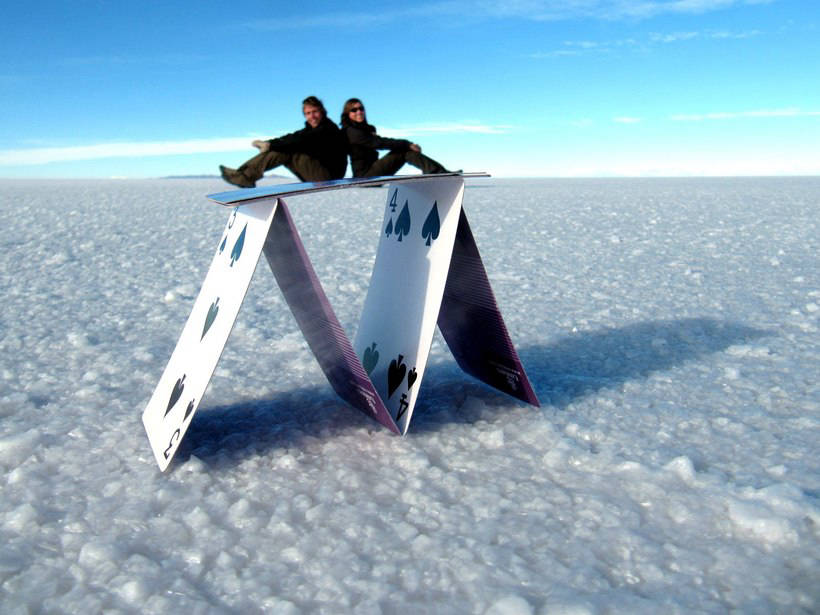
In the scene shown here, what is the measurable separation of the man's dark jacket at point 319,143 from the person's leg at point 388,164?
129 mm

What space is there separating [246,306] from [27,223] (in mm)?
5392

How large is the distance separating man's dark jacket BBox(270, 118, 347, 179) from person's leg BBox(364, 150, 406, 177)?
13 cm

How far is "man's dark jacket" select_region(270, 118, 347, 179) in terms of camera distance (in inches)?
102

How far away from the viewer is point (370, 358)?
298cm

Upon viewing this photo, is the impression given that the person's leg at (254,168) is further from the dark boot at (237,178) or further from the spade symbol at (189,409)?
the spade symbol at (189,409)

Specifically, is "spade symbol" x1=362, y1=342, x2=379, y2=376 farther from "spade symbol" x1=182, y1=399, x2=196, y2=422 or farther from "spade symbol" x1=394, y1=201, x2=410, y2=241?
"spade symbol" x1=182, y1=399, x2=196, y2=422

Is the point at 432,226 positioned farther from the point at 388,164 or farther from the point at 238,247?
the point at 238,247

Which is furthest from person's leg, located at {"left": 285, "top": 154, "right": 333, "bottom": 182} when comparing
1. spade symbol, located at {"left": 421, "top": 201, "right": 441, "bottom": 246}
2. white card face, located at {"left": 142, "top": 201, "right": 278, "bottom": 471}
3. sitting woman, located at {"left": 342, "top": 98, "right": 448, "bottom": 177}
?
spade symbol, located at {"left": 421, "top": 201, "right": 441, "bottom": 246}

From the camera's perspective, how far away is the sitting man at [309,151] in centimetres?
259

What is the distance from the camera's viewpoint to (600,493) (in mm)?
2172

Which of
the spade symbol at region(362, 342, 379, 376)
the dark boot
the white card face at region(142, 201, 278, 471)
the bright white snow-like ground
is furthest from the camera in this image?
the spade symbol at region(362, 342, 379, 376)

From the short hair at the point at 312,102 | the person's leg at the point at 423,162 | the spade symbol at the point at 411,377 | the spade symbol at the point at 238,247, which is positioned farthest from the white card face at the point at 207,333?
the spade symbol at the point at 411,377

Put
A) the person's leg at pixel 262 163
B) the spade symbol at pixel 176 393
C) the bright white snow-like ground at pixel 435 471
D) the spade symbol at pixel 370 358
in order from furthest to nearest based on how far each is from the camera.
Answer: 1. the spade symbol at pixel 370 358
2. the person's leg at pixel 262 163
3. the spade symbol at pixel 176 393
4. the bright white snow-like ground at pixel 435 471

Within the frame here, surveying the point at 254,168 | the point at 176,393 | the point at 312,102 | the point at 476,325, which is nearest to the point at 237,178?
the point at 254,168
